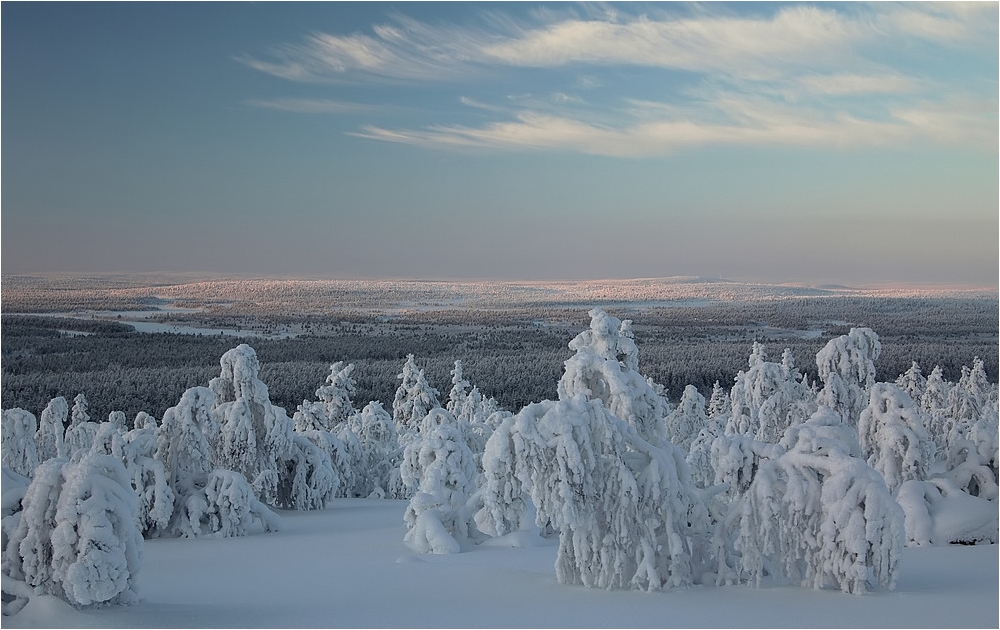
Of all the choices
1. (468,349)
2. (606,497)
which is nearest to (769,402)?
(606,497)

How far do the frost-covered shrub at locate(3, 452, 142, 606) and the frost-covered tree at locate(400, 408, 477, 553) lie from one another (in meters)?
6.49

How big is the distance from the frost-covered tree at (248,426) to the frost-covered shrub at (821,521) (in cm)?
1355

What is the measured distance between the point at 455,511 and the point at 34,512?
834cm

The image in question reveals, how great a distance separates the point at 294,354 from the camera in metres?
127

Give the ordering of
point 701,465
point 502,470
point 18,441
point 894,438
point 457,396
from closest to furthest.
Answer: point 502,470
point 894,438
point 701,465
point 18,441
point 457,396

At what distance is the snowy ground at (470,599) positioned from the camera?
961 cm

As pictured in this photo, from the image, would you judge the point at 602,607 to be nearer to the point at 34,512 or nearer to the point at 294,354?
the point at 34,512

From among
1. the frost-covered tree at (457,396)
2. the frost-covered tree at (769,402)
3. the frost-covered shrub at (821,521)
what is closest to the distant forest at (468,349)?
the frost-covered tree at (457,396)

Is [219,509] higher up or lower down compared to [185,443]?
lower down

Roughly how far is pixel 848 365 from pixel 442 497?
553 inches

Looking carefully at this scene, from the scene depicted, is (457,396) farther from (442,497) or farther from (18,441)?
(442,497)

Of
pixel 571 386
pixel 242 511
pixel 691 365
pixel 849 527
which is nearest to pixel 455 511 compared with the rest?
pixel 242 511

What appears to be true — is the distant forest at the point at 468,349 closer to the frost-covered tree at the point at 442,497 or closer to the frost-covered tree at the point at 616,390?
the frost-covered tree at the point at 442,497

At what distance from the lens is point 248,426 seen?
21.8 meters
